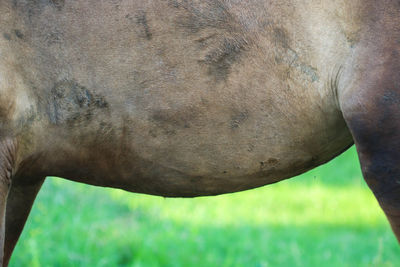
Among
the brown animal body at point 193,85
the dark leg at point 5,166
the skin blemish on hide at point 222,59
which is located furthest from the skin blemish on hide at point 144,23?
the dark leg at point 5,166

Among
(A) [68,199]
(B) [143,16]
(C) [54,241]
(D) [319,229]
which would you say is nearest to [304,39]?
(B) [143,16]

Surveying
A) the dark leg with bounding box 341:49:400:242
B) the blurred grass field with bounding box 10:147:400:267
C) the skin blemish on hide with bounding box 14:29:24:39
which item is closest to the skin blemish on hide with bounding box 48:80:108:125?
the skin blemish on hide with bounding box 14:29:24:39

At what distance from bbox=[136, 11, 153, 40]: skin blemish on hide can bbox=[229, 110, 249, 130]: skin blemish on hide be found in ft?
1.45

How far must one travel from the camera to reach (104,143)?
100 inches

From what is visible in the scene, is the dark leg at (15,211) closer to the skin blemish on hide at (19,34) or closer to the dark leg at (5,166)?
the dark leg at (5,166)

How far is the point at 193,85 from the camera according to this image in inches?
96.8

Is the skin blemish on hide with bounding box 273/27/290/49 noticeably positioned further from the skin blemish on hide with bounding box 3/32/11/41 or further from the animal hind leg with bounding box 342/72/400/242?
the skin blemish on hide with bounding box 3/32/11/41

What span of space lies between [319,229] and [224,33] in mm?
4917

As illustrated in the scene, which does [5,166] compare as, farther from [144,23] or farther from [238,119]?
[238,119]

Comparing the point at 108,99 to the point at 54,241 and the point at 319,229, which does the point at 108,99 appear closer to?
the point at 54,241

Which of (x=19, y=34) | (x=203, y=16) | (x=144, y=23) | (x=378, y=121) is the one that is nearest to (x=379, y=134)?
(x=378, y=121)

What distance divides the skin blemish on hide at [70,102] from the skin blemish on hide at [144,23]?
0.30 metres

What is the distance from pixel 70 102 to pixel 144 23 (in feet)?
1.36

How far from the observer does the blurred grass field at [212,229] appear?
467cm
